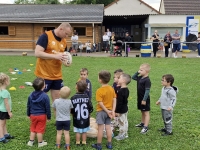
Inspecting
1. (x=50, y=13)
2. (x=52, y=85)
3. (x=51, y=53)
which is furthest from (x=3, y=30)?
(x=51, y=53)

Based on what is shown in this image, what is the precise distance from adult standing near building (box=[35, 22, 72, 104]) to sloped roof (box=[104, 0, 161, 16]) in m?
21.9

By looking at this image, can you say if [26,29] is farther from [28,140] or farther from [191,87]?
[28,140]

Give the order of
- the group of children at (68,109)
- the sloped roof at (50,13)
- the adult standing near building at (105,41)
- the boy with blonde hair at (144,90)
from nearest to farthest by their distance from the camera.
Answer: the group of children at (68,109), the boy with blonde hair at (144,90), the adult standing near building at (105,41), the sloped roof at (50,13)

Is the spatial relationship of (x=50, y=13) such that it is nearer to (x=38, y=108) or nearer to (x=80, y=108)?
(x=38, y=108)

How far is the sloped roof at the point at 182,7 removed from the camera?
78.1 ft

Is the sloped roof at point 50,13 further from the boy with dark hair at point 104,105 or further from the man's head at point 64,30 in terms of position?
the boy with dark hair at point 104,105

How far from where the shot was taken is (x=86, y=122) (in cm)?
418

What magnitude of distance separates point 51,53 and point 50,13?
832 inches

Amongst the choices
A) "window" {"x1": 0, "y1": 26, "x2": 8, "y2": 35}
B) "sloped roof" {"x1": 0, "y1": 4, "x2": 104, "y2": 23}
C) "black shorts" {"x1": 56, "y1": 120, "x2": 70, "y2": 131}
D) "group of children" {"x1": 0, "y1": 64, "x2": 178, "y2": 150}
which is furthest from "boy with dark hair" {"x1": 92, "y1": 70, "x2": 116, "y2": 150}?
"window" {"x1": 0, "y1": 26, "x2": 8, "y2": 35}

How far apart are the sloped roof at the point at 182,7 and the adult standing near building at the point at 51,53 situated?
20688 millimetres

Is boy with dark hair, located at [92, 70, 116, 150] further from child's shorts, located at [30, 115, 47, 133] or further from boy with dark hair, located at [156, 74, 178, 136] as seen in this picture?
boy with dark hair, located at [156, 74, 178, 136]

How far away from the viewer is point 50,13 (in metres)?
24.8

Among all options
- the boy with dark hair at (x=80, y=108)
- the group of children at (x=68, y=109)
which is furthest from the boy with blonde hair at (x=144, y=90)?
the boy with dark hair at (x=80, y=108)

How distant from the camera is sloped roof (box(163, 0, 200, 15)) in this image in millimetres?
23792
